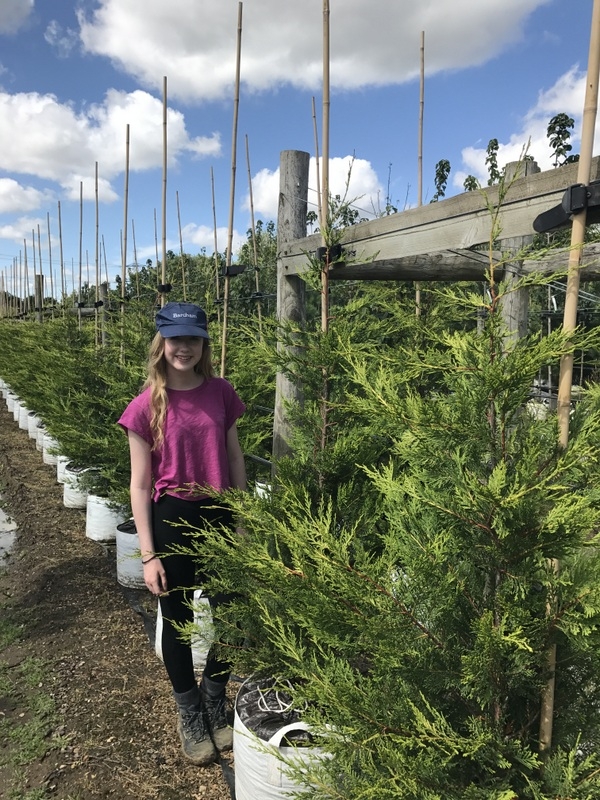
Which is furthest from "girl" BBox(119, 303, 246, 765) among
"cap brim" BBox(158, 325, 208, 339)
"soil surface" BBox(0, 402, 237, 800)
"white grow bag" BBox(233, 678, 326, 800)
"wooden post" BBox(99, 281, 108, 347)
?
"wooden post" BBox(99, 281, 108, 347)

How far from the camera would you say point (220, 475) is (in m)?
2.40

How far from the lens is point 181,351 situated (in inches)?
89.0

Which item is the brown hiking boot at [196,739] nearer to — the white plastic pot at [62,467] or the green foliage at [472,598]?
the green foliage at [472,598]

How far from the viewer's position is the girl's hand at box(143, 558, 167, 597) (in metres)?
2.29

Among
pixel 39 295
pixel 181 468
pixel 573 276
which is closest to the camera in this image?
pixel 573 276

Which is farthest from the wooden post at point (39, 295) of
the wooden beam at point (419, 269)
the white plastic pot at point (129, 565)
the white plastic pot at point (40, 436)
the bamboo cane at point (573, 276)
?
the bamboo cane at point (573, 276)

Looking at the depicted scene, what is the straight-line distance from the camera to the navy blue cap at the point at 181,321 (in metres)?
2.21

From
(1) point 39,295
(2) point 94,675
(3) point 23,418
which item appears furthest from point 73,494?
(1) point 39,295

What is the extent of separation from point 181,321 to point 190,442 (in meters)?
0.51


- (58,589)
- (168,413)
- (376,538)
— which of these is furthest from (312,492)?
(58,589)

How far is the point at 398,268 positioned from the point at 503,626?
1911 mm

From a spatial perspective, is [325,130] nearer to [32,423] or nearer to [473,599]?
[473,599]

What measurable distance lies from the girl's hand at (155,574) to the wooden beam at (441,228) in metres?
1.53

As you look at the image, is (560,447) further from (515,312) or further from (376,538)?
(376,538)
